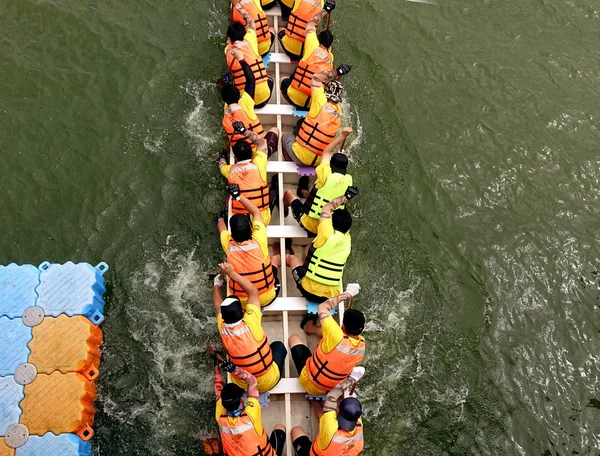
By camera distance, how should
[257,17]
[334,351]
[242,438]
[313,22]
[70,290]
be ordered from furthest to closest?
[257,17]
[313,22]
[70,290]
[334,351]
[242,438]

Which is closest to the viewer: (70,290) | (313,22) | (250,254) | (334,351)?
(334,351)

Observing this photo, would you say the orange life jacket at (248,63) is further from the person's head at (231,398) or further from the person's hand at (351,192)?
the person's head at (231,398)

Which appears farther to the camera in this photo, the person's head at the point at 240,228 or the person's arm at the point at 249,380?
the person's head at the point at 240,228

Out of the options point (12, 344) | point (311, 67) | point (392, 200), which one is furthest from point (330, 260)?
point (12, 344)

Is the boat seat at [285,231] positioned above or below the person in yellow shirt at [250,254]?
below

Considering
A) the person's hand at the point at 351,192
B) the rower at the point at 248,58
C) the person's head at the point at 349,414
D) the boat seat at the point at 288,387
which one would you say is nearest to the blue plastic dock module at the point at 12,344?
the boat seat at the point at 288,387

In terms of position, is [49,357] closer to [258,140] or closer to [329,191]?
[258,140]

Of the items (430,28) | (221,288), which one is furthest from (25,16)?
(430,28)
